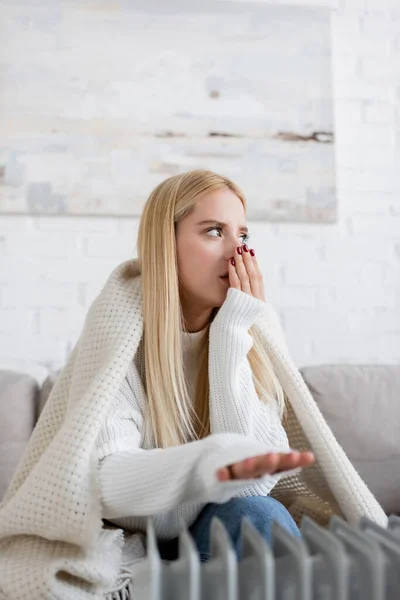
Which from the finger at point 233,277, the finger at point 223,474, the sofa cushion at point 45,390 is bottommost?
the sofa cushion at point 45,390

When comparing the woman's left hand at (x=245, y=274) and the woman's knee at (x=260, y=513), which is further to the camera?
the woman's left hand at (x=245, y=274)

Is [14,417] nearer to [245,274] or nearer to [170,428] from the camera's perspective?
[170,428]

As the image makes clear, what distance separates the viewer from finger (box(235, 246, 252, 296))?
1.17 m

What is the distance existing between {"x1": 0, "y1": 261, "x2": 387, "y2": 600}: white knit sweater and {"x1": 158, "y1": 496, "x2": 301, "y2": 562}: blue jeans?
0.09 metres

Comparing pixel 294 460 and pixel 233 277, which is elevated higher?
pixel 233 277

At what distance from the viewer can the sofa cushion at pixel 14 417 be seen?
142 cm

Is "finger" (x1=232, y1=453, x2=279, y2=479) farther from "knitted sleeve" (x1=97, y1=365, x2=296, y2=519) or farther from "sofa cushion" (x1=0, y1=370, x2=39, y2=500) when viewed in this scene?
"sofa cushion" (x1=0, y1=370, x2=39, y2=500)

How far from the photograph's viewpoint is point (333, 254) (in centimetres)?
197

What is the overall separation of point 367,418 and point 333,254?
2.04 ft

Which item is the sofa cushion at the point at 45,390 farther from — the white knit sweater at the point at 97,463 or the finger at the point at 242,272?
the finger at the point at 242,272

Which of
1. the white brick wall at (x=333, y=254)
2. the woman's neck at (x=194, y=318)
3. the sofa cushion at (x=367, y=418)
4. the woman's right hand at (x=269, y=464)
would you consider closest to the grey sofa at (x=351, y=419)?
the sofa cushion at (x=367, y=418)

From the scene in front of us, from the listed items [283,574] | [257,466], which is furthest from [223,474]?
[283,574]

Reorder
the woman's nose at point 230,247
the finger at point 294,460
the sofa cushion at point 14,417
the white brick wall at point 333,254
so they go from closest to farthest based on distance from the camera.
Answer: the finger at point 294,460 < the woman's nose at point 230,247 < the sofa cushion at point 14,417 < the white brick wall at point 333,254

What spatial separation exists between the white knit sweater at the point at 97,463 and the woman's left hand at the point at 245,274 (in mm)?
30
